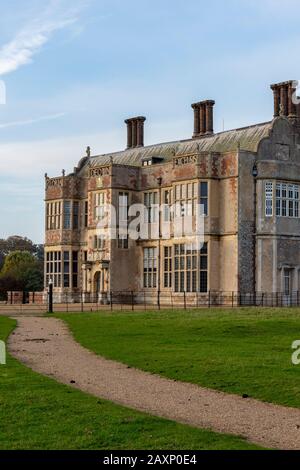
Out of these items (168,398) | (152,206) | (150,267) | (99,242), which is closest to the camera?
(168,398)

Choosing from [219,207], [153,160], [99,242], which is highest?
[153,160]

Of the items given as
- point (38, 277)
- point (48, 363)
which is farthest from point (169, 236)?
point (38, 277)

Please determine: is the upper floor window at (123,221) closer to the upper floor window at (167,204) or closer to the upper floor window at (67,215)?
the upper floor window at (167,204)

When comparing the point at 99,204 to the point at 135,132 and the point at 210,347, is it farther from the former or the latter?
the point at 210,347

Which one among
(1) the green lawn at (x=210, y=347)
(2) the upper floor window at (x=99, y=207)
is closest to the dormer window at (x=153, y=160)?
(2) the upper floor window at (x=99, y=207)

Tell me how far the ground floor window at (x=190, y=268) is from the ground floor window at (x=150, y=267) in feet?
11.4

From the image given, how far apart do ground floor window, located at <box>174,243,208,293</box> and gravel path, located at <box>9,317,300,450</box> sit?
24642mm

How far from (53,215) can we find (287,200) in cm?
1817

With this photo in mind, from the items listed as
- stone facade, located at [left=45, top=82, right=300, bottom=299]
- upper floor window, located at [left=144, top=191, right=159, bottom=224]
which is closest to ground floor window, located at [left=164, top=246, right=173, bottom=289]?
stone facade, located at [left=45, top=82, right=300, bottom=299]

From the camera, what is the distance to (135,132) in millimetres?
60719

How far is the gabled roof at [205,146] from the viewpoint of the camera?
1859 inches

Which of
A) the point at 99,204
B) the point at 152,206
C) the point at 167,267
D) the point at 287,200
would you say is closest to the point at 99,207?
the point at 99,204

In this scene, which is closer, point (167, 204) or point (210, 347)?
point (210, 347)

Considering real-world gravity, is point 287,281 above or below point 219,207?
below
